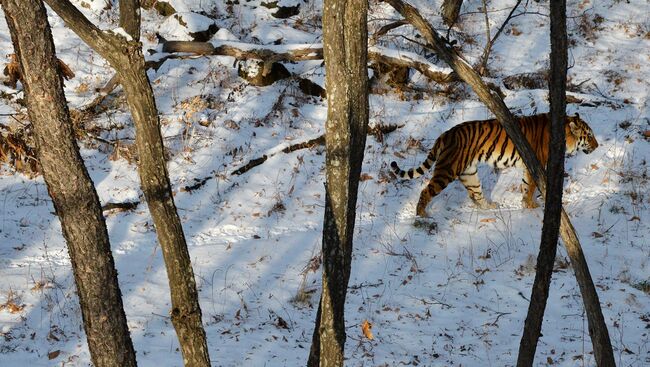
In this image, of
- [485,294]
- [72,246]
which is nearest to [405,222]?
[485,294]

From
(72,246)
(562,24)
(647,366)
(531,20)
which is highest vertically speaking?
(531,20)

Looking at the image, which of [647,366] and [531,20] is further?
[531,20]

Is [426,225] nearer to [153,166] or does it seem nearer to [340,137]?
[340,137]

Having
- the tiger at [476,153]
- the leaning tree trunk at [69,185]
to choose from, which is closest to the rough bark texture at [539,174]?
the leaning tree trunk at [69,185]

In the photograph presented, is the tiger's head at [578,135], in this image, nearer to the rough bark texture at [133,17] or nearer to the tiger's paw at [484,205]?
the tiger's paw at [484,205]

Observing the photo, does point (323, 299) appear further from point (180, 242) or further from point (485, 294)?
point (485, 294)

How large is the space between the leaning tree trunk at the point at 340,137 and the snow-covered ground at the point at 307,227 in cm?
221

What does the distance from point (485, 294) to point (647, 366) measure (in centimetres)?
188

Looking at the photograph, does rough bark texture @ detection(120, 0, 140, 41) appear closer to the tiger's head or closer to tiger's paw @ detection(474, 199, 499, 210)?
tiger's paw @ detection(474, 199, 499, 210)

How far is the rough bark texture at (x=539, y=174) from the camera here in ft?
17.7

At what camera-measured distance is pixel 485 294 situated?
788 cm

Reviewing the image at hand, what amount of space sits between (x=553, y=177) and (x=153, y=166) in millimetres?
2879

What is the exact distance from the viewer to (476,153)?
9.72 m

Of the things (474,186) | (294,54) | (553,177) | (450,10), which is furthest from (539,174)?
(450,10)
